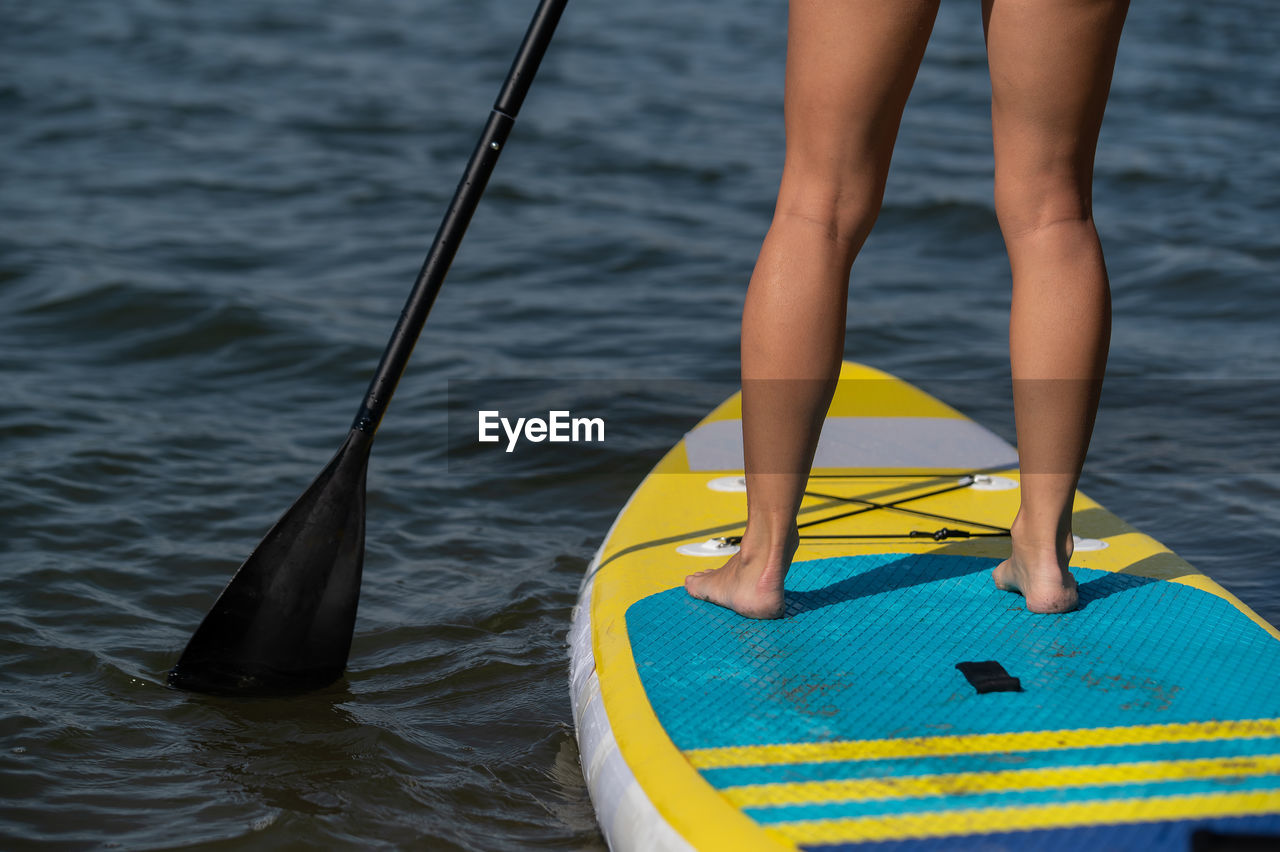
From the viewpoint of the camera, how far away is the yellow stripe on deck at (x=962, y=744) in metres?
1.79

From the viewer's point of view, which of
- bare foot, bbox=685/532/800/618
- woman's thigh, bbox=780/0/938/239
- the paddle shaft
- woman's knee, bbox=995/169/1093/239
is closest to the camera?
woman's thigh, bbox=780/0/938/239

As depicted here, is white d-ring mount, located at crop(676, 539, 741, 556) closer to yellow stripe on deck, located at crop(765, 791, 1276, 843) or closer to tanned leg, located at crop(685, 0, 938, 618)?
tanned leg, located at crop(685, 0, 938, 618)

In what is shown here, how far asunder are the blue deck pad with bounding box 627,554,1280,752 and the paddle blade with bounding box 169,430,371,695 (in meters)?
0.66

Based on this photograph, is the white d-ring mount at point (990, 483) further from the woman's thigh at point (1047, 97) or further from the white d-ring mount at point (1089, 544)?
the woman's thigh at point (1047, 97)

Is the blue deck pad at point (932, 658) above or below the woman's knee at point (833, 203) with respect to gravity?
below

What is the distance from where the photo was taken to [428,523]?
372 cm

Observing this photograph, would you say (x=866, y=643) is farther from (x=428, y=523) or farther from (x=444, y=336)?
(x=444, y=336)

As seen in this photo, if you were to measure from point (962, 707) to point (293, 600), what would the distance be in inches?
52.7

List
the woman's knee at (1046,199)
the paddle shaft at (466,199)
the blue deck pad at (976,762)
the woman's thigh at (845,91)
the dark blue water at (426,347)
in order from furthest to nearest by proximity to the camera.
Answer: the dark blue water at (426,347) → the paddle shaft at (466,199) → the woman's knee at (1046,199) → the woman's thigh at (845,91) → the blue deck pad at (976,762)

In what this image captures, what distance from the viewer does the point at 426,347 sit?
5.04m

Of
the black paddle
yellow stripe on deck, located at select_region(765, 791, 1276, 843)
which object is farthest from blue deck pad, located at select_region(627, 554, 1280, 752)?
the black paddle

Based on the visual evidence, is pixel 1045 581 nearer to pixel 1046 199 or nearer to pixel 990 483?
pixel 1046 199

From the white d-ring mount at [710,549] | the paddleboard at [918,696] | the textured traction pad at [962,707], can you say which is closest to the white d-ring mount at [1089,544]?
the paddleboard at [918,696]

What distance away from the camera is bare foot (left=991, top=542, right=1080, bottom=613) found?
218 cm
